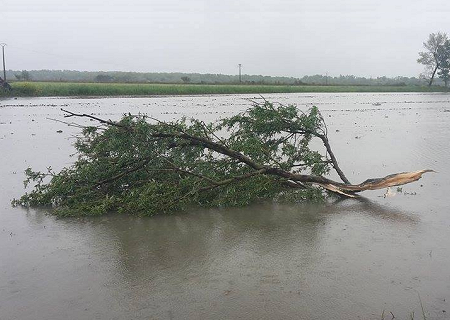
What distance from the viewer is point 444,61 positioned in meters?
86.4

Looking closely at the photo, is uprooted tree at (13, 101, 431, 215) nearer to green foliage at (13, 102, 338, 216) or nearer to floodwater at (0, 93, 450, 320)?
green foliage at (13, 102, 338, 216)

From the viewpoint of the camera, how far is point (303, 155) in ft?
32.7

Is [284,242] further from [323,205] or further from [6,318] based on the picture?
[6,318]

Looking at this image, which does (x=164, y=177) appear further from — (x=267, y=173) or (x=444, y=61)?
(x=444, y=61)

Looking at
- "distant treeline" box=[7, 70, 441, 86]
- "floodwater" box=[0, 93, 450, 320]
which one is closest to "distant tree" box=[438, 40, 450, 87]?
"distant treeline" box=[7, 70, 441, 86]

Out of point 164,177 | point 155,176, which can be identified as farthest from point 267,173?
point 155,176

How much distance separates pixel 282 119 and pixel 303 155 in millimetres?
897

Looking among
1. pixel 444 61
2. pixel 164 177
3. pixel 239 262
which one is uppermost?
pixel 444 61

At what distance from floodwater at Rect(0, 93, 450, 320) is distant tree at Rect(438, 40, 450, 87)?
8642 cm

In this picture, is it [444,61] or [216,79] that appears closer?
[444,61]

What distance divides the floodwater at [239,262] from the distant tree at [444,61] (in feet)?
284

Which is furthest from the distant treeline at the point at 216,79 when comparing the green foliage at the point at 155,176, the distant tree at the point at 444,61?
the green foliage at the point at 155,176

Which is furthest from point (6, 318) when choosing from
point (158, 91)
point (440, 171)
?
point (158, 91)

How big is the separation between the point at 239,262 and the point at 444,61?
303 feet
